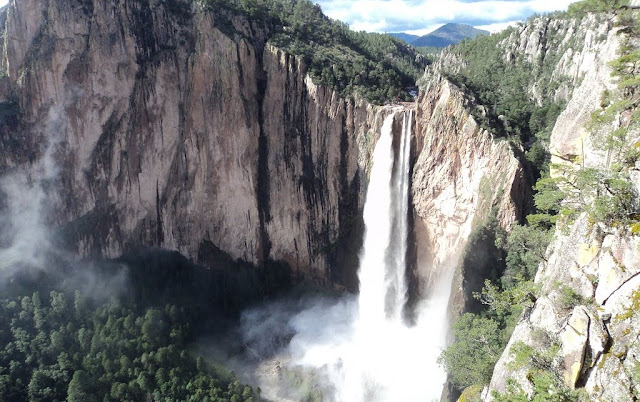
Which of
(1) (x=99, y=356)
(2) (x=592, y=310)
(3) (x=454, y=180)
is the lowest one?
(1) (x=99, y=356)

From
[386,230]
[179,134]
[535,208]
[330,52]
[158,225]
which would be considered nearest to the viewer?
[535,208]

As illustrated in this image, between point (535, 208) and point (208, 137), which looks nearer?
point (535, 208)

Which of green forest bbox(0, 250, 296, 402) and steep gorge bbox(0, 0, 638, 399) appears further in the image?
steep gorge bbox(0, 0, 638, 399)

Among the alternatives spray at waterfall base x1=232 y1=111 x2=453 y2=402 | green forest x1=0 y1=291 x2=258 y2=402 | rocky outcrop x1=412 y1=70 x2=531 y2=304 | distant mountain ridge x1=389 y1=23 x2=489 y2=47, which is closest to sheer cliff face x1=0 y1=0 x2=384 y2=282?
spray at waterfall base x1=232 y1=111 x2=453 y2=402

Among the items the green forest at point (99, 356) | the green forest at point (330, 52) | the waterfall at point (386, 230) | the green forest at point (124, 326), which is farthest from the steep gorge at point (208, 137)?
the green forest at point (99, 356)

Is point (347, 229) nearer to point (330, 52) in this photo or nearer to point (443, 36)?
point (330, 52)

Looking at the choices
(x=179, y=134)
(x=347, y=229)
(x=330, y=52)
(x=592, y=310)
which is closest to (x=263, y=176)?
(x=179, y=134)

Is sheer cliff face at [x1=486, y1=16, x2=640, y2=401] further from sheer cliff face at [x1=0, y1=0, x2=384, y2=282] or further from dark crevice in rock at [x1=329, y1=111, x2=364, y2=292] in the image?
sheer cliff face at [x1=0, y1=0, x2=384, y2=282]

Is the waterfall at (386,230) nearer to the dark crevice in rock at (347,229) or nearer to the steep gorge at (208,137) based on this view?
the steep gorge at (208,137)
